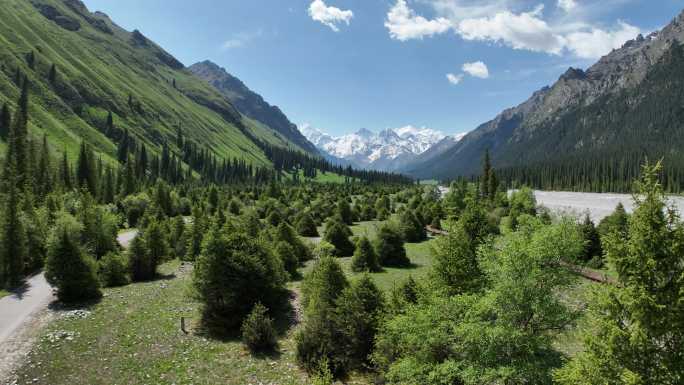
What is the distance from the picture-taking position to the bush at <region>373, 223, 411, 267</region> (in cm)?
4247

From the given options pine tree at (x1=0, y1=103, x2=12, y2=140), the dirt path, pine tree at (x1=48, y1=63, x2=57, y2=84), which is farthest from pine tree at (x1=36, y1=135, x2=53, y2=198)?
pine tree at (x1=48, y1=63, x2=57, y2=84)

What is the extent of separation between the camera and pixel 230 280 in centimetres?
2809

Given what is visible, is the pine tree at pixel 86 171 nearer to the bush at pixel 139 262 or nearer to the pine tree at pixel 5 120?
the pine tree at pixel 5 120

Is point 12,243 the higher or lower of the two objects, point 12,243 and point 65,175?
the lower

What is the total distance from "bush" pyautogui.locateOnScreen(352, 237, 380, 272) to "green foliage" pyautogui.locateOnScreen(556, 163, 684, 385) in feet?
89.2

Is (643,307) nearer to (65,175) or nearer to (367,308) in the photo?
(367,308)

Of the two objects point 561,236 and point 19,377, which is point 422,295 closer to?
point 561,236

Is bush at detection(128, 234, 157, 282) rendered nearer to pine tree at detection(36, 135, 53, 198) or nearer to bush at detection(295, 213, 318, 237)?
bush at detection(295, 213, 318, 237)

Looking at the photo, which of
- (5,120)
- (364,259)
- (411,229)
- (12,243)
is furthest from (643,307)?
(5,120)

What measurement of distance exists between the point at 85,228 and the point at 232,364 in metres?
33.0

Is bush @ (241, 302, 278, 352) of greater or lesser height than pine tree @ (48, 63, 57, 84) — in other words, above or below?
below

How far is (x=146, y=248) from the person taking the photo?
41188 mm

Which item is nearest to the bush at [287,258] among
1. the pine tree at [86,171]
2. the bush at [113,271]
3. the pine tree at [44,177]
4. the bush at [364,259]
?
the bush at [364,259]

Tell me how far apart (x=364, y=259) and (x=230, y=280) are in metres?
15.8
